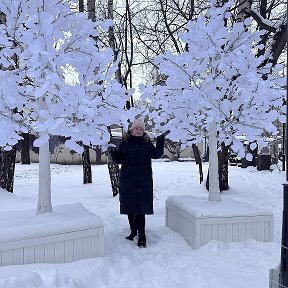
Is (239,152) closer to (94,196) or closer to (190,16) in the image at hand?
(94,196)

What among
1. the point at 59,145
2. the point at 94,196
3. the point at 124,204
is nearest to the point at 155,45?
the point at 94,196

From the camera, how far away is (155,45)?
14.4 m

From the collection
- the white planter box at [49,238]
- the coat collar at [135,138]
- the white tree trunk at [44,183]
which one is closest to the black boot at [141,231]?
the white planter box at [49,238]

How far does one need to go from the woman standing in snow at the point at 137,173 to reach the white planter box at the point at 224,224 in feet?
2.11

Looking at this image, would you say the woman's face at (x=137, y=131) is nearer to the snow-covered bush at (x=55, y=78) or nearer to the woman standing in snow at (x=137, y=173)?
the woman standing in snow at (x=137, y=173)

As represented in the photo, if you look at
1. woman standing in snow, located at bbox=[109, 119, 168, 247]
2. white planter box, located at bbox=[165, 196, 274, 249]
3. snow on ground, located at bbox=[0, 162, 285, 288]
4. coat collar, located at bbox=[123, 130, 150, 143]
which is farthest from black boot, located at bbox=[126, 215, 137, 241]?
coat collar, located at bbox=[123, 130, 150, 143]

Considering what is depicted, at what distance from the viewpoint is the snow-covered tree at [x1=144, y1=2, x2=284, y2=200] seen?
19.1ft

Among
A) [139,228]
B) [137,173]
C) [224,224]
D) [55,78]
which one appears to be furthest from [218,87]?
[55,78]

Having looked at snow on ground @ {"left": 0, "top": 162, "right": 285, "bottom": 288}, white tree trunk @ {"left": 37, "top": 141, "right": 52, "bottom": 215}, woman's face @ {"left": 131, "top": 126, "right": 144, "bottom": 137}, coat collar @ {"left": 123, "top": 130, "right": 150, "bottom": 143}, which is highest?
woman's face @ {"left": 131, "top": 126, "right": 144, "bottom": 137}

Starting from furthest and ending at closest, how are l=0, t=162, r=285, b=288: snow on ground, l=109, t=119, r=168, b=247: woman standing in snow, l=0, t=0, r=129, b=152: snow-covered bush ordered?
l=109, t=119, r=168, b=247: woman standing in snow
l=0, t=0, r=129, b=152: snow-covered bush
l=0, t=162, r=285, b=288: snow on ground

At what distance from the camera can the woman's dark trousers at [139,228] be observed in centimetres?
548

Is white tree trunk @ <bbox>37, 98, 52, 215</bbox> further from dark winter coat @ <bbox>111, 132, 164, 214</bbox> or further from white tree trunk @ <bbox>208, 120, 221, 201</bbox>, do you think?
white tree trunk @ <bbox>208, 120, 221, 201</bbox>

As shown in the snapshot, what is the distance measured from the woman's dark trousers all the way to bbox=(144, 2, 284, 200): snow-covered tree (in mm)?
1414

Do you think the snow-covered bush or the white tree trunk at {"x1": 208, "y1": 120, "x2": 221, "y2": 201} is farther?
the white tree trunk at {"x1": 208, "y1": 120, "x2": 221, "y2": 201}
